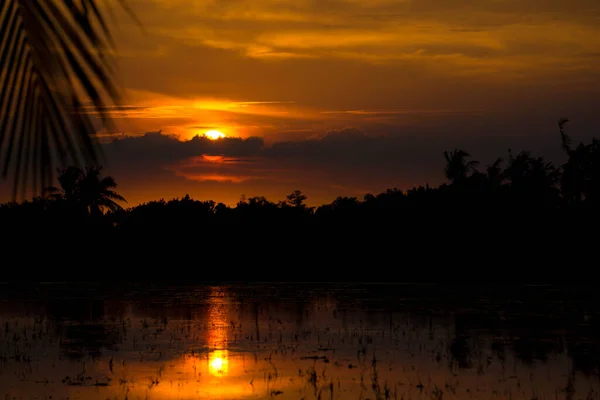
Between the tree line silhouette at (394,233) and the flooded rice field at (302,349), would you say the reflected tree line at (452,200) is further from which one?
the flooded rice field at (302,349)

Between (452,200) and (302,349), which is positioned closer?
(302,349)

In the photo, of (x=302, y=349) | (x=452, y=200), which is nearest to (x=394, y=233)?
(x=452, y=200)

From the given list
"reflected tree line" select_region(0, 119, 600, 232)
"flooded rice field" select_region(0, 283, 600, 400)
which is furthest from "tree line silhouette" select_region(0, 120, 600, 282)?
"flooded rice field" select_region(0, 283, 600, 400)

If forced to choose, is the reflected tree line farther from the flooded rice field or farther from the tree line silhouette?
the flooded rice field

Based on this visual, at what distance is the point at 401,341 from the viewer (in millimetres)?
16641

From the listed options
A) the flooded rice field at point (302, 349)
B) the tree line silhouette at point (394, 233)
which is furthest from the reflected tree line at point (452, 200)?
the flooded rice field at point (302, 349)

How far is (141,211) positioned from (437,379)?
142 feet

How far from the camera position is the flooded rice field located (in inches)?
460

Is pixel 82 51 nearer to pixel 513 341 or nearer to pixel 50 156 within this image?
pixel 50 156

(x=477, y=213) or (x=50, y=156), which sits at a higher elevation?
(x=477, y=213)

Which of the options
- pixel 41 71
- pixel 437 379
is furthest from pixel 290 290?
pixel 41 71

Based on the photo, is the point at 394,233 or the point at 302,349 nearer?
the point at 302,349

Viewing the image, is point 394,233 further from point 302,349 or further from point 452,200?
point 302,349

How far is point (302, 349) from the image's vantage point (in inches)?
613
